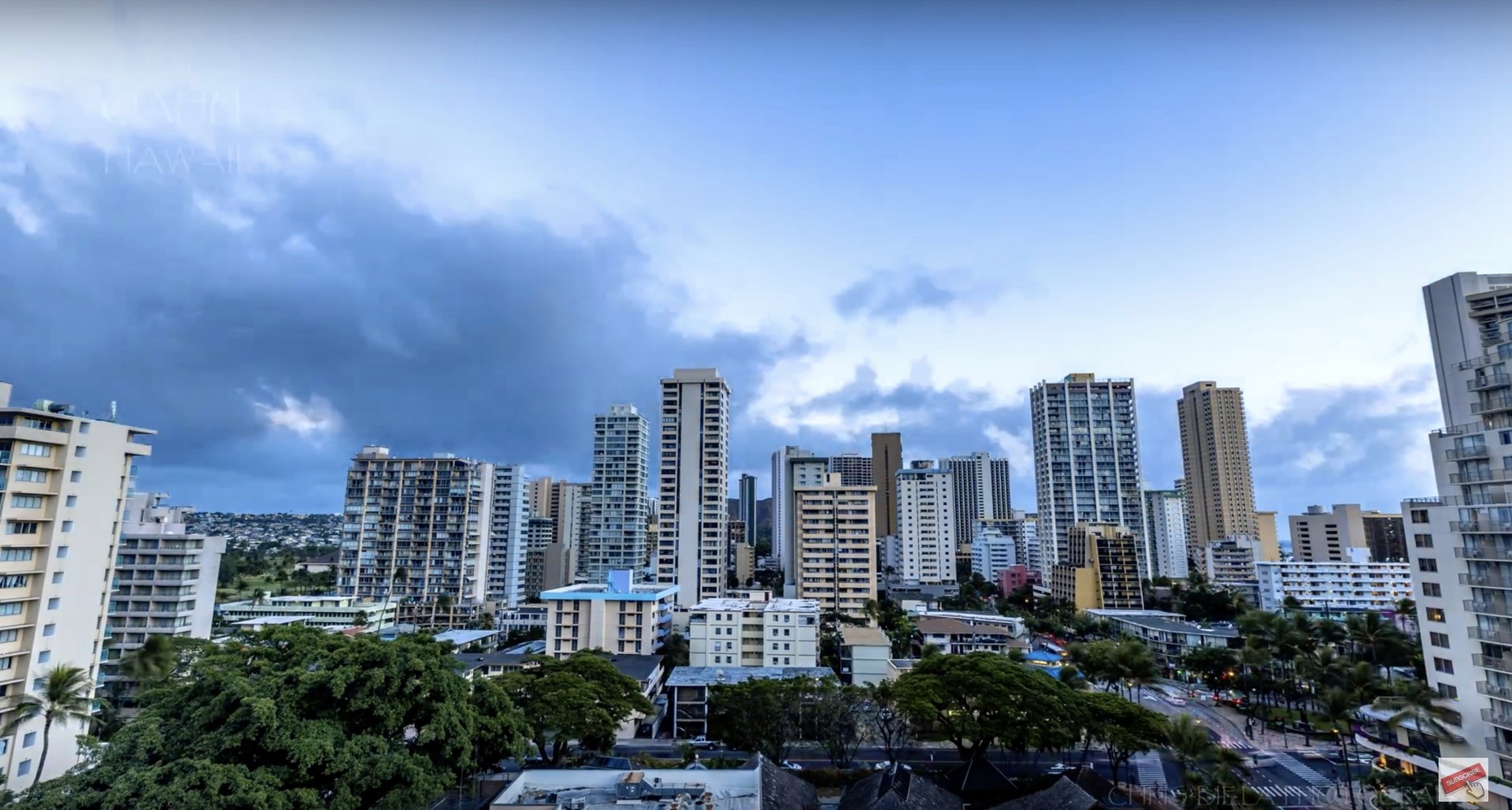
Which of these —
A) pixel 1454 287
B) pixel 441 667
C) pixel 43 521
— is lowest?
pixel 441 667

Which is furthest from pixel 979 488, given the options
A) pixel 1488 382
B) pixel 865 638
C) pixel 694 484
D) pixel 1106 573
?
pixel 1488 382

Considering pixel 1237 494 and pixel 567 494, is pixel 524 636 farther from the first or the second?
pixel 1237 494

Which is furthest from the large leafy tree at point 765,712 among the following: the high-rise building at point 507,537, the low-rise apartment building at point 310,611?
the high-rise building at point 507,537

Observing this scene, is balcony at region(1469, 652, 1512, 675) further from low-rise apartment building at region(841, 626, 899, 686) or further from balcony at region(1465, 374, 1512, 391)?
low-rise apartment building at region(841, 626, 899, 686)

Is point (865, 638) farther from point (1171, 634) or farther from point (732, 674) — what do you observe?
point (1171, 634)

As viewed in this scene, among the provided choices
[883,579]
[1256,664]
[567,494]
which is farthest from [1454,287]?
[567,494]
